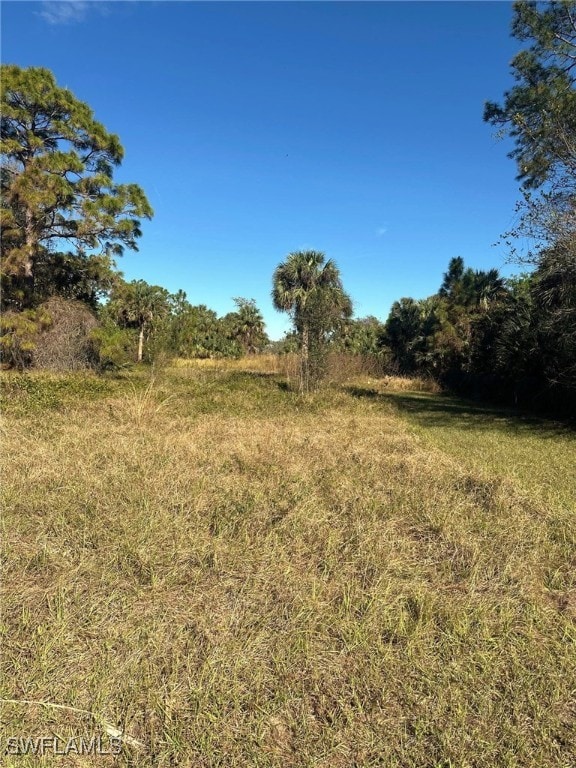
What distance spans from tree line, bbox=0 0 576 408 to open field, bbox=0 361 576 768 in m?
6.97

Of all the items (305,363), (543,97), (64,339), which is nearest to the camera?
(543,97)

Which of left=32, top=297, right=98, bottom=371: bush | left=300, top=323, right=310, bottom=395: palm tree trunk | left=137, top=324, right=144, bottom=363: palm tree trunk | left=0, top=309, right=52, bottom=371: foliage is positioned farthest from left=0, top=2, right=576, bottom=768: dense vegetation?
left=137, top=324, right=144, bottom=363: palm tree trunk

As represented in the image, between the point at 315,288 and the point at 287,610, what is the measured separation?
15.7 m

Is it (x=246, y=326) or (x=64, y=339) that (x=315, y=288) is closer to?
(x=64, y=339)

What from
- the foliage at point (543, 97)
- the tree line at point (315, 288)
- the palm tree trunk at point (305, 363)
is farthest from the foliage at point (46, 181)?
the foliage at point (543, 97)

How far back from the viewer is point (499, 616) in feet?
8.54

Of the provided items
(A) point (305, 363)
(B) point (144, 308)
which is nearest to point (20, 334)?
(A) point (305, 363)

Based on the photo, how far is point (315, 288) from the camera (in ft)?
57.1

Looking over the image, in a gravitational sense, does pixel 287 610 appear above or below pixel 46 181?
below

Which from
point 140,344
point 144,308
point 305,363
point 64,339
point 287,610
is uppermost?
point 144,308

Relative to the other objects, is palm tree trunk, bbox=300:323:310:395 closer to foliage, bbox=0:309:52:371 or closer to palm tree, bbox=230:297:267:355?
foliage, bbox=0:309:52:371

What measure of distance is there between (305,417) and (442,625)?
757cm

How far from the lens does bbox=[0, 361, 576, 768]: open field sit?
5.97ft

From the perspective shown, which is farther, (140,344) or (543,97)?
(140,344)
